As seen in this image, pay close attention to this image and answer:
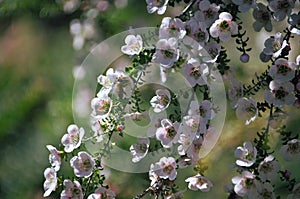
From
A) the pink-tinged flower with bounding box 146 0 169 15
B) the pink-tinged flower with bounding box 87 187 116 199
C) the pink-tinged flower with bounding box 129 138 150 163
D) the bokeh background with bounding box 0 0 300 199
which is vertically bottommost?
the bokeh background with bounding box 0 0 300 199

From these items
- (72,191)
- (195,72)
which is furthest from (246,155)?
(72,191)

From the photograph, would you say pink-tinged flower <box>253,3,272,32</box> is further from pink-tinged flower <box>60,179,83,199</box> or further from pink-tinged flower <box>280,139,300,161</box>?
pink-tinged flower <box>60,179,83,199</box>

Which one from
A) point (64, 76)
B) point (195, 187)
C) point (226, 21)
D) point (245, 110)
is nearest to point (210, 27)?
point (226, 21)

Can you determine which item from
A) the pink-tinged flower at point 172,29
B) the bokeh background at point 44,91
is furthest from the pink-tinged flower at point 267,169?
the bokeh background at point 44,91

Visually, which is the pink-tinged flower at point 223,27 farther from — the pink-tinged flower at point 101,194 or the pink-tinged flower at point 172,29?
the pink-tinged flower at point 101,194

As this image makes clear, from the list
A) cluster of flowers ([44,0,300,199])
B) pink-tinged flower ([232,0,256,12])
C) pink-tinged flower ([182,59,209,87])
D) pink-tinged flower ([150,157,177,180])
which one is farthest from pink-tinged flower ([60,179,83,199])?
pink-tinged flower ([232,0,256,12])

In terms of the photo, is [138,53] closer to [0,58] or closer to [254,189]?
[254,189]
